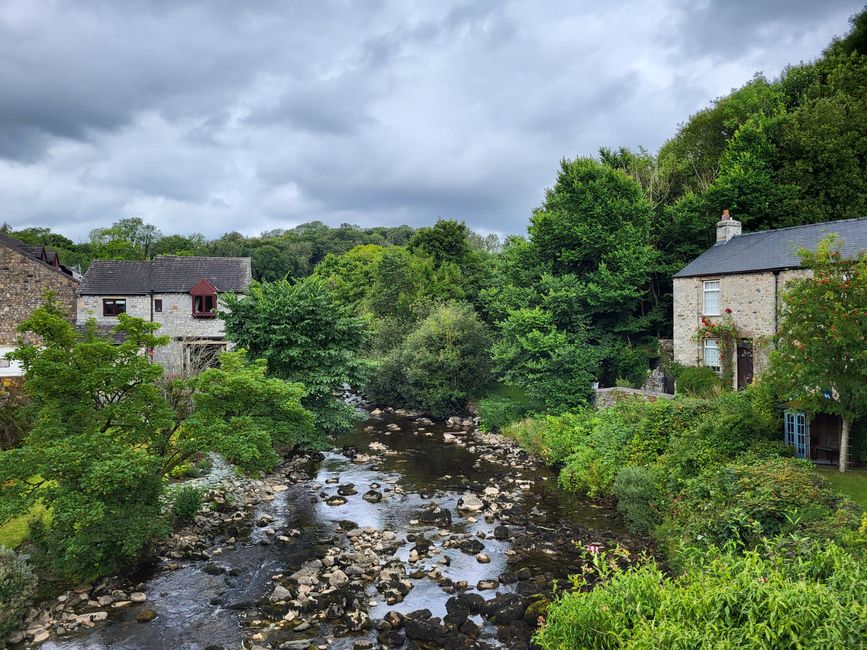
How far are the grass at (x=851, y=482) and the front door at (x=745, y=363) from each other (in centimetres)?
852

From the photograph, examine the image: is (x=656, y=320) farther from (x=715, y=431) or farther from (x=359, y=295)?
(x=359, y=295)

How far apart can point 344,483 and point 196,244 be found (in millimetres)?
79157

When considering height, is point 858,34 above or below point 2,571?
above

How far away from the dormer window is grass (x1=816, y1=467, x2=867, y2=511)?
3281 centimetres

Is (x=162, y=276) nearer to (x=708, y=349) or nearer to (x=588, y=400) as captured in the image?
(x=588, y=400)

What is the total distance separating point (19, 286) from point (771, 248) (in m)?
43.5

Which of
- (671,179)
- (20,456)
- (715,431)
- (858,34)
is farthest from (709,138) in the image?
(20,456)

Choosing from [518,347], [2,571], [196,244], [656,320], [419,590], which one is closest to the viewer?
[2,571]

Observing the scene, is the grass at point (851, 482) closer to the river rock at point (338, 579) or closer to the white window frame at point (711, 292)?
the white window frame at point (711, 292)

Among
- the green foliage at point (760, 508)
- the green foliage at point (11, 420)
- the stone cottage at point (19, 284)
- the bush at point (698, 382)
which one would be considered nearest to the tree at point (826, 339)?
the green foliage at point (760, 508)

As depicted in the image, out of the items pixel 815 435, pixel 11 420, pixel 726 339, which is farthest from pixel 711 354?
pixel 11 420

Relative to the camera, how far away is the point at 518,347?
29766mm

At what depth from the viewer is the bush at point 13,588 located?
11766 millimetres

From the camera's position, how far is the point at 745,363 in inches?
1041
